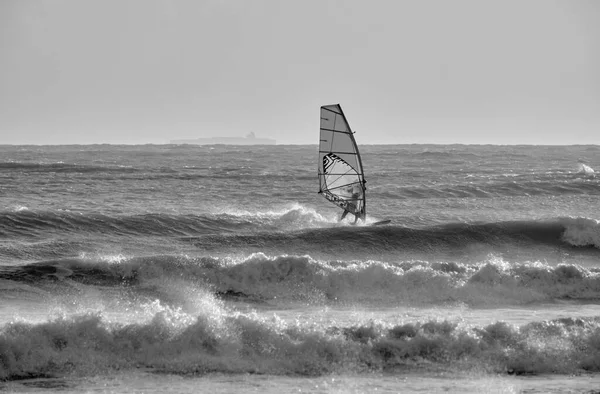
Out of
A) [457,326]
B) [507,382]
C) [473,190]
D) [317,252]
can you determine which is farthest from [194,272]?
[473,190]

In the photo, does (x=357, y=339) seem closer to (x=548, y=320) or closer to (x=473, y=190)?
(x=548, y=320)

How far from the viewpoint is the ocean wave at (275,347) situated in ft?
34.5

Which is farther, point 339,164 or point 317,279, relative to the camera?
point 339,164

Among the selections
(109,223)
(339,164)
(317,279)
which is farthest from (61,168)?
(317,279)

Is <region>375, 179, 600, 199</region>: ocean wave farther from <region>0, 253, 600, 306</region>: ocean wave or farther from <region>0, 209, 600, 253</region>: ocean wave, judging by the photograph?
<region>0, 253, 600, 306</region>: ocean wave

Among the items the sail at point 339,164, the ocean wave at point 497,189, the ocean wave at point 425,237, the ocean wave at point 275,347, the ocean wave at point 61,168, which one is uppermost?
the sail at point 339,164

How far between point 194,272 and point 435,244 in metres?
6.95

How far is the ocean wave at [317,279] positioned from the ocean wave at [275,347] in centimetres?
282

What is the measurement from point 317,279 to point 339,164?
607 centimetres

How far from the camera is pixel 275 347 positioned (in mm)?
10945

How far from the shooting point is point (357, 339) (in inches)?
442

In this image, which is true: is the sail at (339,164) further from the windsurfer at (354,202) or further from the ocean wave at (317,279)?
the ocean wave at (317,279)

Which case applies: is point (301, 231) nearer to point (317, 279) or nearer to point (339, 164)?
point (339, 164)

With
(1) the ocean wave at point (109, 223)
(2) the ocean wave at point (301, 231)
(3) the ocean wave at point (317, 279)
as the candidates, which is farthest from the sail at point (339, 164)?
(3) the ocean wave at point (317, 279)
